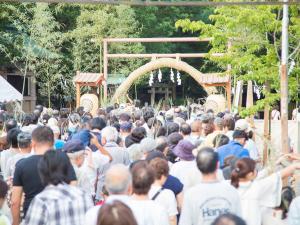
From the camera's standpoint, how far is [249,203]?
A: 6051 mm

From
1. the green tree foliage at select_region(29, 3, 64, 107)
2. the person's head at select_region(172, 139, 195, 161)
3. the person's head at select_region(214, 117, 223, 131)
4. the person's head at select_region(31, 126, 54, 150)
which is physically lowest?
the person's head at select_region(172, 139, 195, 161)

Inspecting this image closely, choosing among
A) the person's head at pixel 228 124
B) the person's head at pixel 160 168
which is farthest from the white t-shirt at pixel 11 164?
the person's head at pixel 228 124

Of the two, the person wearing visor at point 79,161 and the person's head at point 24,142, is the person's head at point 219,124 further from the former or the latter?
the person's head at point 24,142

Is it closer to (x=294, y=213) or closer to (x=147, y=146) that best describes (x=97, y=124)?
(x=147, y=146)

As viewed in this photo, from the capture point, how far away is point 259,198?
6.04 m

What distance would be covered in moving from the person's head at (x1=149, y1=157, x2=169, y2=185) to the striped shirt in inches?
44.3

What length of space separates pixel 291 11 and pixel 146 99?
28298mm

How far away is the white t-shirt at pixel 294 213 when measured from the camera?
237 inches

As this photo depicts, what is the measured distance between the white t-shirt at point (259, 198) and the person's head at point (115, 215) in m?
2.14

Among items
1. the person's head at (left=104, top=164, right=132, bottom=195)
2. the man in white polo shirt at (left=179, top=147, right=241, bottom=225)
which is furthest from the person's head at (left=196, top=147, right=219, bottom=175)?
the person's head at (left=104, top=164, right=132, bottom=195)

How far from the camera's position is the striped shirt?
534cm

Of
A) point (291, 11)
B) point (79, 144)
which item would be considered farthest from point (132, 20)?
point (79, 144)

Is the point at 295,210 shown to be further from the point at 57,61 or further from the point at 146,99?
the point at 146,99

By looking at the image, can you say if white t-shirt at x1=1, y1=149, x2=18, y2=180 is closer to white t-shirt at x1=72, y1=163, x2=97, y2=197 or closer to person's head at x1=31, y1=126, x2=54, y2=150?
white t-shirt at x1=72, y1=163, x2=97, y2=197
